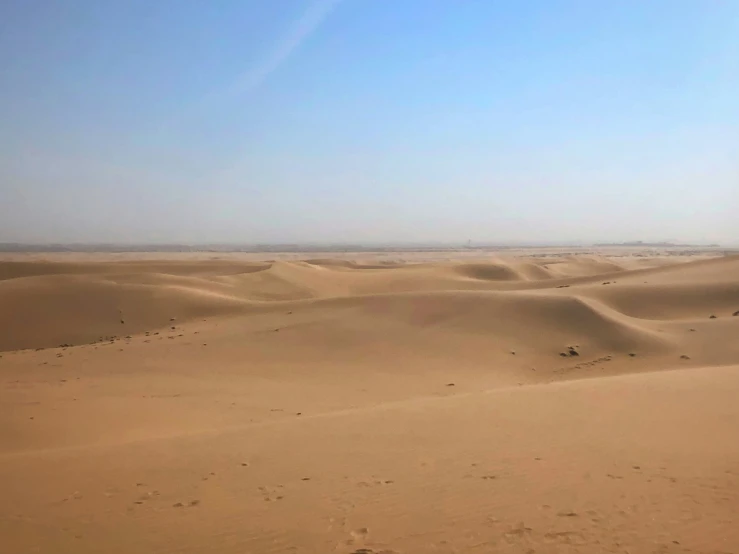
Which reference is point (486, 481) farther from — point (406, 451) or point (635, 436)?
point (635, 436)

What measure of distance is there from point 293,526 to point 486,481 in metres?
1.87

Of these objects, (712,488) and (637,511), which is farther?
(712,488)

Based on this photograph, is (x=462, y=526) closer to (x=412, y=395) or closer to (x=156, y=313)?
(x=412, y=395)

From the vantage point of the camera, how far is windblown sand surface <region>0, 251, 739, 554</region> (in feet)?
15.0

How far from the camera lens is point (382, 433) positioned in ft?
23.4

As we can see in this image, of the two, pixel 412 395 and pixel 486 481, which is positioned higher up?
pixel 486 481

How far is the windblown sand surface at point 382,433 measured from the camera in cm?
459

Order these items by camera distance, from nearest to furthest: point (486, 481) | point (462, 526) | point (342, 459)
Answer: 1. point (462, 526)
2. point (486, 481)
3. point (342, 459)

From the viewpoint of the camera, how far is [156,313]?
20.6 m

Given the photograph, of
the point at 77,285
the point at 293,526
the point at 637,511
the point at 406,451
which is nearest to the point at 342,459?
the point at 406,451

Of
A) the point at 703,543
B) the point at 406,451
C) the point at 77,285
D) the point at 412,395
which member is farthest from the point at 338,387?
the point at 77,285

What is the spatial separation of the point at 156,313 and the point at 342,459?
16166 mm

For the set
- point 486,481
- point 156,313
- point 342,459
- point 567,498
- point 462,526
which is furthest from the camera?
point 156,313

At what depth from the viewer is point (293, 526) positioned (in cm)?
468
